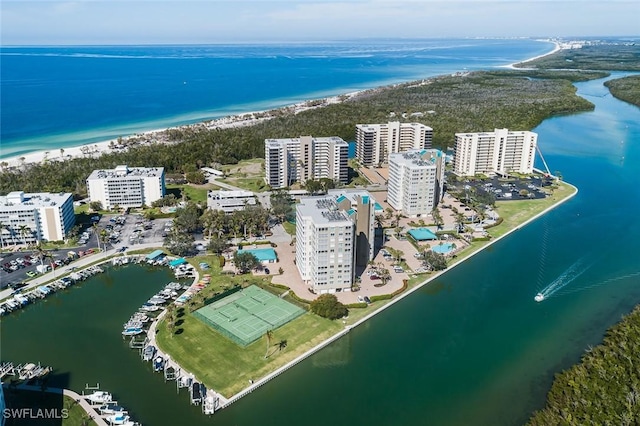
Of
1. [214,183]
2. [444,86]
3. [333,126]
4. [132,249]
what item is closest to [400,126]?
[333,126]

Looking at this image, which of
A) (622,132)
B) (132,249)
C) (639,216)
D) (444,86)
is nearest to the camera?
(132,249)

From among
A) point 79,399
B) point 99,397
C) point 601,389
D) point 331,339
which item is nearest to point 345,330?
point 331,339

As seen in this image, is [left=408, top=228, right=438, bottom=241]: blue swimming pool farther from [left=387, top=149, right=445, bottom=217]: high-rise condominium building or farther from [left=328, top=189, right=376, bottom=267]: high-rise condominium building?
[left=328, top=189, right=376, bottom=267]: high-rise condominium building

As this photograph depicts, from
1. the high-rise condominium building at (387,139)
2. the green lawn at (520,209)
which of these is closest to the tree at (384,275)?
the green lawn at (520,209)

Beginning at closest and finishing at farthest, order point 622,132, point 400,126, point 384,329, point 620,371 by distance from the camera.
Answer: point 620,371
point 384,329
point 400,126
point 622,132

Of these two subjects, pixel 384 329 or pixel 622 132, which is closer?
pixel 384 329

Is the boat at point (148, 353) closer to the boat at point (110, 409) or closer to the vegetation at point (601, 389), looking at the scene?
the boat at point (110, 409)

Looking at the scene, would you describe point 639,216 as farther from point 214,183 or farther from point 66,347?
point 66,347
